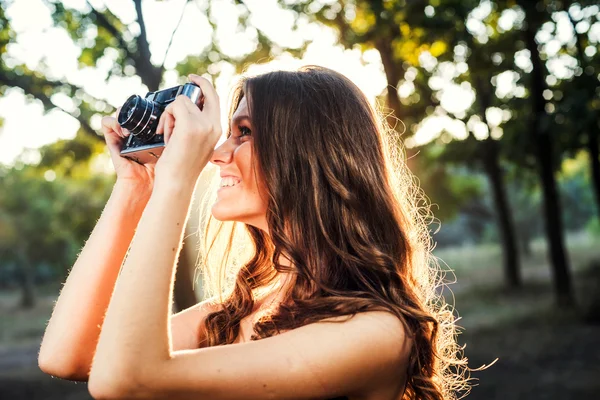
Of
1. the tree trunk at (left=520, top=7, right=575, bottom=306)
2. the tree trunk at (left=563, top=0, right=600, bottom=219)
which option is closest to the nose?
the tree trunk at (left=563, top=0, right=600, bottom=219)

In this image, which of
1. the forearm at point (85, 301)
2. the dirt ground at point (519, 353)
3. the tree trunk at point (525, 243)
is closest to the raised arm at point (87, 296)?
the forearm at point (85, 301)

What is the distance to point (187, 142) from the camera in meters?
1.73

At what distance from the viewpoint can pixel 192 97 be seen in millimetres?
1856

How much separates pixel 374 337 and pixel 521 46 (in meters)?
14.8

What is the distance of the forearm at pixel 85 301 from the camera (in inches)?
80.2

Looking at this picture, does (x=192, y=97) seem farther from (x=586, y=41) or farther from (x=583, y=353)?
(x=586, y=41)

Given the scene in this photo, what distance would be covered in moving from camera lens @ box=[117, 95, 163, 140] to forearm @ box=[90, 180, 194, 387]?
48 cm

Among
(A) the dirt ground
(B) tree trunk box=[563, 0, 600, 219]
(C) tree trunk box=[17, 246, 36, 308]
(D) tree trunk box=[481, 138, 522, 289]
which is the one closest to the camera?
(A) the dirt ground

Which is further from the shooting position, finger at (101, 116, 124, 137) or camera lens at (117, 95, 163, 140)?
finger at (101, 116, 124, 137)

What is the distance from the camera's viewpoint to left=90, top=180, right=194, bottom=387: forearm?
4.98 ft

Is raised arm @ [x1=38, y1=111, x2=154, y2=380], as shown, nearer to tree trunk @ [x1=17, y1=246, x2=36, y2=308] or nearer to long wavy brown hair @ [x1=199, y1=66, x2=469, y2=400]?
long wavy brown hair @ [x1=199, y1=66, x2=469, y2=400]

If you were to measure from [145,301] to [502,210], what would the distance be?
18.5 metres

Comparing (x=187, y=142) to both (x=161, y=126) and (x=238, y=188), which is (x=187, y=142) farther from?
(x=238, y=188)

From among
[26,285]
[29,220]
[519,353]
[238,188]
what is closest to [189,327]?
[238,188]
